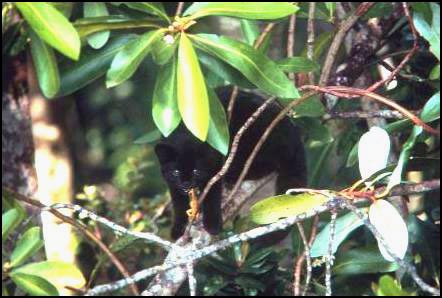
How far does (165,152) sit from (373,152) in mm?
1136

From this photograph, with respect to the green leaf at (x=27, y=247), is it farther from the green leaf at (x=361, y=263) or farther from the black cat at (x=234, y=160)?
the green leaf at (x=361, y=263)

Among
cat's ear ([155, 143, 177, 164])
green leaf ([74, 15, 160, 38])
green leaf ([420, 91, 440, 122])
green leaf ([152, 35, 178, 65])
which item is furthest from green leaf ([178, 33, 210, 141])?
cat's ear ([155, 143, 177, 164])

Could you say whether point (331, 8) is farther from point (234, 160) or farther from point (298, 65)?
point (234, 160)

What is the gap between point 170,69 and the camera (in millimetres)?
2070

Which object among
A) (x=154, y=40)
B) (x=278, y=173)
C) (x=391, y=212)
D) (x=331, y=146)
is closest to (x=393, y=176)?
(x=391, y=212)

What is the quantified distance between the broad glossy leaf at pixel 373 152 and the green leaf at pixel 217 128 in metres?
0.39

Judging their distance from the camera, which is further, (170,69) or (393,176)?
(170,69)

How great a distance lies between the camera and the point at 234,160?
2.68m

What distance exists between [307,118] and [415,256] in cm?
54

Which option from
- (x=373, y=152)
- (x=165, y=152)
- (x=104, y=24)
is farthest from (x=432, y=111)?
(x=165, y=152)

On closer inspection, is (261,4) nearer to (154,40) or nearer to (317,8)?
(154,40)

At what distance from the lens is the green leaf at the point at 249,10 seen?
1.98 m

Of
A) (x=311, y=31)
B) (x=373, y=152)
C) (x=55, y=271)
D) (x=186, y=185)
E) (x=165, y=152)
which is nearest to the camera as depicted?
(x=373, y=152)

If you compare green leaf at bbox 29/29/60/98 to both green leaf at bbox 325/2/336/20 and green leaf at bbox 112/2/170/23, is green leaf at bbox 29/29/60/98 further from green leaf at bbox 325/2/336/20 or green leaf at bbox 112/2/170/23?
green leaf at bbox 325/2/336/20
